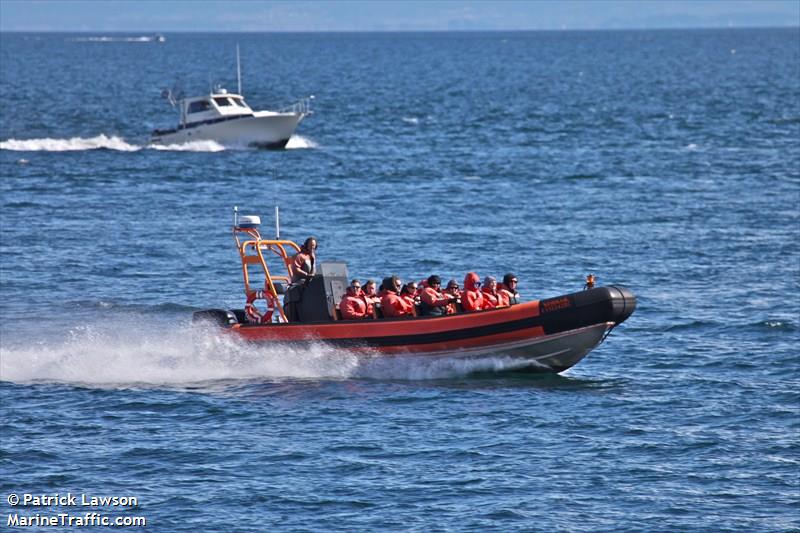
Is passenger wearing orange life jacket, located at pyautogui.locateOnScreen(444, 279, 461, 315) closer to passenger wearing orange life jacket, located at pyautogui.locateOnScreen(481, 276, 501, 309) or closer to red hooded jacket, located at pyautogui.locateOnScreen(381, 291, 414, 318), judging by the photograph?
passenger wearing orange life jacket, located at pyautogui.locateOnScreen(481, 276, 501, 309)

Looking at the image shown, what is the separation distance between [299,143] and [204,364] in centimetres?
4097

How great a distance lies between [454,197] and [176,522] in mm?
31901

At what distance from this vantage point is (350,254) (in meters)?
38.8

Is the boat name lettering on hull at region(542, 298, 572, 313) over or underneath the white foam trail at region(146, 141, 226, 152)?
over

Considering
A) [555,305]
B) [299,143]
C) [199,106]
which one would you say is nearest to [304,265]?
[555,305]

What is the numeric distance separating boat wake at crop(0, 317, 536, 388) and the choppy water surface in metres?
0.05

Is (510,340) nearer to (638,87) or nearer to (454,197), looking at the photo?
(454,197)

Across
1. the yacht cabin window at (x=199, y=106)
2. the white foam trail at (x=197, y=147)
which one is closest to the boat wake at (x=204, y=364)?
the white foam trail at (x=197, y=147)

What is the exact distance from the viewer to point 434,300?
26.0 metres

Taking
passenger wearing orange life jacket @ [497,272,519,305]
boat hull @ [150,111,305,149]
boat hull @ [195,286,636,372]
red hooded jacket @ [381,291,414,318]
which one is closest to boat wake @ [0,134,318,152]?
boat hull @ [150,111,305,149]

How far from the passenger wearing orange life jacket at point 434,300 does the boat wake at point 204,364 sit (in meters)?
Result: 0.88

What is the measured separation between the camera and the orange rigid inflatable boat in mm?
25172

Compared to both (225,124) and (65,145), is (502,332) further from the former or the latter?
(65,145)

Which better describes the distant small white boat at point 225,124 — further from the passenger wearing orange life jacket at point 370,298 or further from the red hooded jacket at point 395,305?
the red hooded jacket at point 395,305
